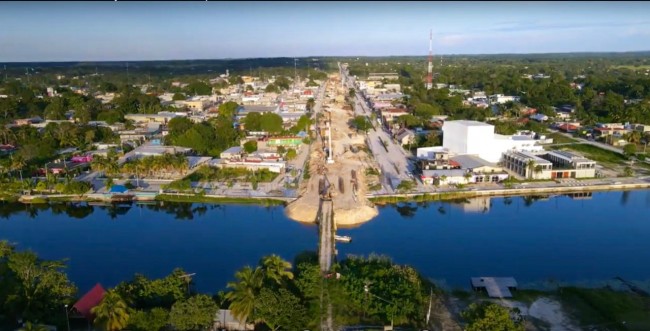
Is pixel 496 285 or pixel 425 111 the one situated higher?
pixel 425 111

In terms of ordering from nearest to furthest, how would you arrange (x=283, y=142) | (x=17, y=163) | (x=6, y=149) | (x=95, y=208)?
(x=95, y=208) → (x=17, y=163) → (x=6, y=149) → (x=283, y=142)

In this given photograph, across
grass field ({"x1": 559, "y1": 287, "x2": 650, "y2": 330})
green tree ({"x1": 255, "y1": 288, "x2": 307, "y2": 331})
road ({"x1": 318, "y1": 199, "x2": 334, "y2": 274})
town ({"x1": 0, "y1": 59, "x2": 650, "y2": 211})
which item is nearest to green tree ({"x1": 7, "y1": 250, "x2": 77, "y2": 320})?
green tree ({"x1": 255, "y1": 288, "x2": 307, "y2": 331})

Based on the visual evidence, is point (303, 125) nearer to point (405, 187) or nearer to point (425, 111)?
point (425, 111)

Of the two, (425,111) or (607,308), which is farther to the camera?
(425,111)

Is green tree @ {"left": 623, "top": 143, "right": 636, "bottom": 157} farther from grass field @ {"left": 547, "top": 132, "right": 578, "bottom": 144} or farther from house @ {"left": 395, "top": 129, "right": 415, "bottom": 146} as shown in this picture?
house @ {"left": 395, "top": 129, "right": 415, "bottom": 146}

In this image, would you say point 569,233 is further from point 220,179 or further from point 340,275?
point 220,179

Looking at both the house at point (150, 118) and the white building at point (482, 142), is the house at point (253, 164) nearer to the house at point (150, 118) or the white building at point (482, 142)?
the white building at point (482, 142)

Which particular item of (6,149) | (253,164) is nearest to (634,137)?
(253,164)
